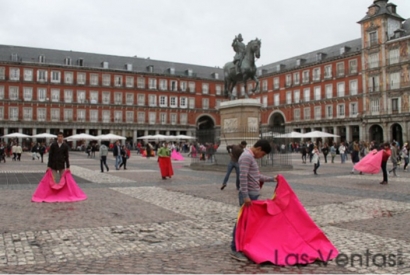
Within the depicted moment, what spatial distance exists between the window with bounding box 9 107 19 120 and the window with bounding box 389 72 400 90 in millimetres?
49714

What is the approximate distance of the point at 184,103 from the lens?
216 feet

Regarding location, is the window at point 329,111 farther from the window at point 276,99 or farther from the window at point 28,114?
the window at point 28,114

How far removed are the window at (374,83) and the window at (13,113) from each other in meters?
47.9

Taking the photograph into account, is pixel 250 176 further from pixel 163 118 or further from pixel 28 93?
pixel 163 118

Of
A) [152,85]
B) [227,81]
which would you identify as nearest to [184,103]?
[152,85]

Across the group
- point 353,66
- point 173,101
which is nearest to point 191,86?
point 173,101

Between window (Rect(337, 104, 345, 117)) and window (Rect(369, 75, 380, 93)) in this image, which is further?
window (Rect(337, 104, 345, 117))

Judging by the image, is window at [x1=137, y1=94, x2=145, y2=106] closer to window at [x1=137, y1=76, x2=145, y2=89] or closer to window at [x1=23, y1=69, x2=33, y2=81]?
window at [x1=137, y1=76, x2=145, y2=89]

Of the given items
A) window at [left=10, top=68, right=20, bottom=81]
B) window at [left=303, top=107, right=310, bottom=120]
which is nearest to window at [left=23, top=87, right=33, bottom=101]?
window at [left=10, top=68, right=20, bottom=81]

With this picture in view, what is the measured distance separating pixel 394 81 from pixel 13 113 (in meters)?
50.5

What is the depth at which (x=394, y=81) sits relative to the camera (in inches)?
1737

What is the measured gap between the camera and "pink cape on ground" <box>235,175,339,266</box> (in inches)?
171

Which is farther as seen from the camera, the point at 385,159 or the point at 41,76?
the point at 41,76

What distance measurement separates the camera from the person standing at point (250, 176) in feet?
15.0
